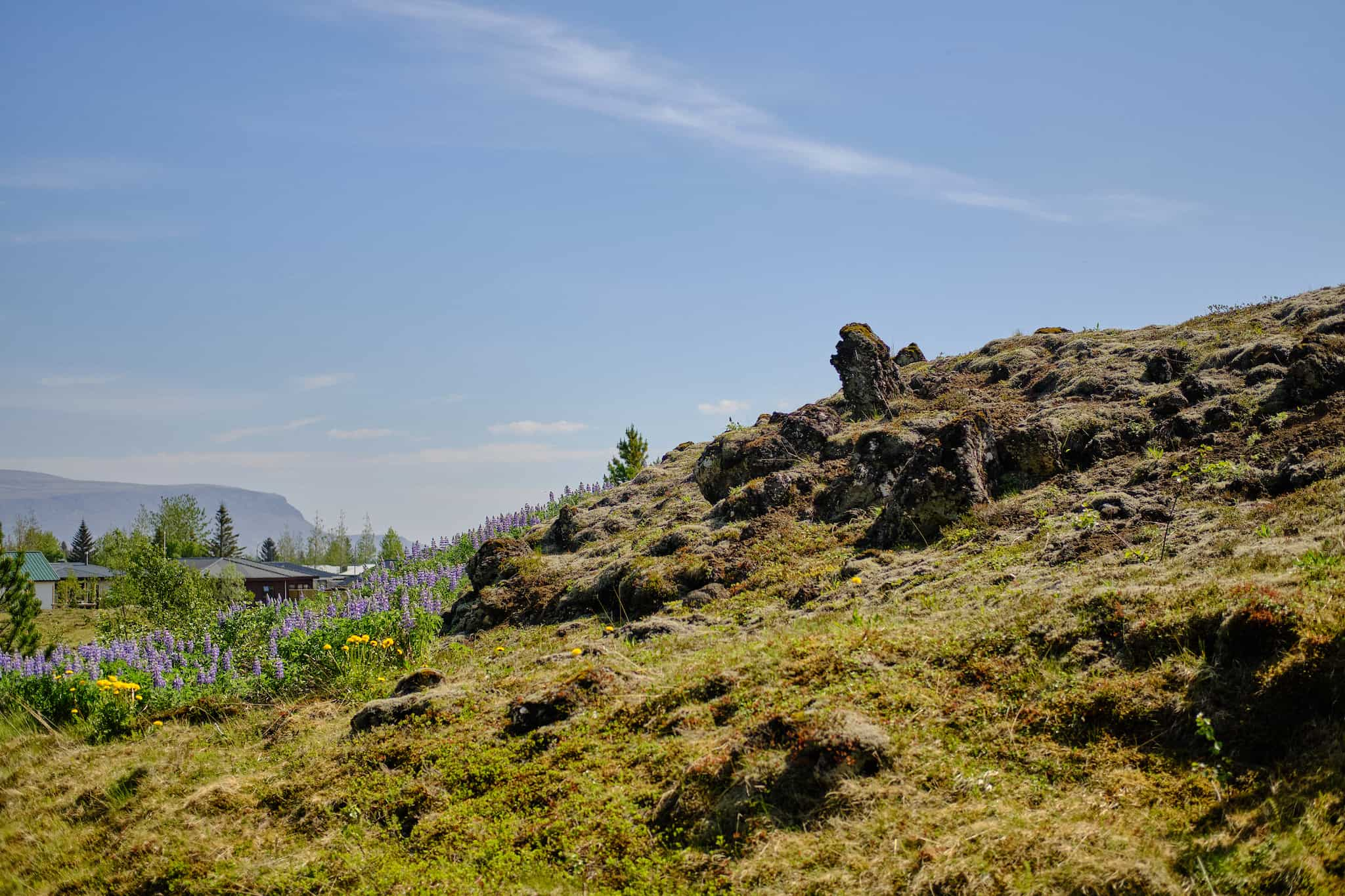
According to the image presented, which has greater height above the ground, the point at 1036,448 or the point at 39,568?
the point at 1036,448

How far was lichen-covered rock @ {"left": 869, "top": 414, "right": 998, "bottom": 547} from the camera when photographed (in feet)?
35.1

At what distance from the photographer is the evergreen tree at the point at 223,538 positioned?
95.0 m

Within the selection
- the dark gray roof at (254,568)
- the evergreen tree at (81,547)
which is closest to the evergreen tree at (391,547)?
the dark gray roof at (254,568)

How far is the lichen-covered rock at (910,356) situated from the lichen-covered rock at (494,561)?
1233cm

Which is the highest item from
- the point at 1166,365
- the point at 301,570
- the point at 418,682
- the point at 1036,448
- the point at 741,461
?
the point at 1166,365

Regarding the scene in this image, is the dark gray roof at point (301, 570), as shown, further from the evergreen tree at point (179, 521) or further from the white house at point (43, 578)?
the white house at point (43, 578)

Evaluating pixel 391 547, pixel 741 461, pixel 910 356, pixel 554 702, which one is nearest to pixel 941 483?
pixel 741 461

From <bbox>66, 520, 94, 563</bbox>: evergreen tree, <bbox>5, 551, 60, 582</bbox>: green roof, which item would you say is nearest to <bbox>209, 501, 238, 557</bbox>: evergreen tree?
<bbox>66, 520, 94, 563</bbox>: evergreen tree

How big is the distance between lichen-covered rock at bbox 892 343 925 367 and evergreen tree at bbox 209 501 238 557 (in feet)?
290

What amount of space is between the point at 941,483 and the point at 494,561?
9148mm

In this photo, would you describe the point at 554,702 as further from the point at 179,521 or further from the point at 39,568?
the point at 39,568

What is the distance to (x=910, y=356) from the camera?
2306 cm

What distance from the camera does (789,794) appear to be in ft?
17.7

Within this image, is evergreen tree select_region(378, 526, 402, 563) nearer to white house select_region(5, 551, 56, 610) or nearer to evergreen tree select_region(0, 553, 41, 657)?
evergreen tree select_region(0, 553, 41, 657)
